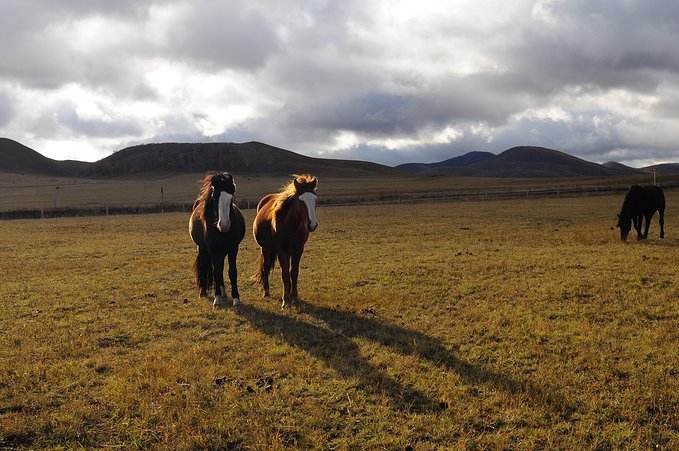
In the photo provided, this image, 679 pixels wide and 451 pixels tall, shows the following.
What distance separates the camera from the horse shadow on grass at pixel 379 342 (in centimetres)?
524

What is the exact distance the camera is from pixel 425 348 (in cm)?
681

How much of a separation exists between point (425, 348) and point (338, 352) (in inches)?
48.2

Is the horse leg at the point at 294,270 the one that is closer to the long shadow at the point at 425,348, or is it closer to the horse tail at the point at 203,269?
the long shadow at the point at 425,348

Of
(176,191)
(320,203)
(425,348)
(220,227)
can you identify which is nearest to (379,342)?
(425,348)

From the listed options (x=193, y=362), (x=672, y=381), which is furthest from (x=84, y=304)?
(x=672, y=381)

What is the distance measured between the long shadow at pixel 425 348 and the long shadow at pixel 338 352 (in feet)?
1.39

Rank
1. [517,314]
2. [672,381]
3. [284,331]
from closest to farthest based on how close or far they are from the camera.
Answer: [672,381] → [284,331] → [517,314]

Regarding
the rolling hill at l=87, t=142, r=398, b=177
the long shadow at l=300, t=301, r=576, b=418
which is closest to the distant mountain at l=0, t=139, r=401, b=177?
the rolling hill at l=87, t=142, r=398, b=177

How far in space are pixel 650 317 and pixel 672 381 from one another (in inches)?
111

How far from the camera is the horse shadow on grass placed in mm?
5242

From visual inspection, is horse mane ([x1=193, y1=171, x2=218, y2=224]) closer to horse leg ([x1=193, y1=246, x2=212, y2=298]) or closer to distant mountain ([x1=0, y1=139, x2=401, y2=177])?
horse leg ([x1=193, y1=246, x2=212, y2=298])

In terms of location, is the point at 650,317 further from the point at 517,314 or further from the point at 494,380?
the point at 494,380

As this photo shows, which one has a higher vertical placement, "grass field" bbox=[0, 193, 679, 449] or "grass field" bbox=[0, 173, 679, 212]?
"grass field" bbox=[0, 173, 679, 212]

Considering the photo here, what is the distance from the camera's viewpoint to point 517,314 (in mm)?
8328
